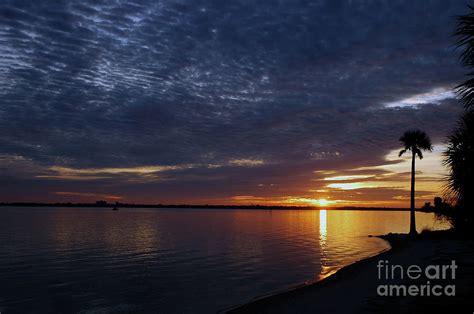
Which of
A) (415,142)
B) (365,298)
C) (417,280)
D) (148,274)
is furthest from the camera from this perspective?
(415,142)

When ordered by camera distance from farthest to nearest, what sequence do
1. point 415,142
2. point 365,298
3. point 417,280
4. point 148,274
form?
1. point 415,142
2. point 148,274
3. point 417,280
4. point 365,298

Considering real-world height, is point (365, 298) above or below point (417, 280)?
below

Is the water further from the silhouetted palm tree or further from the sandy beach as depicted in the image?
the silhouetted palm tree

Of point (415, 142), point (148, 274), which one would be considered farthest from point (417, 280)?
point (415, 142)

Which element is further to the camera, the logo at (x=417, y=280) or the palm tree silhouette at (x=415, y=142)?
the palm tree silhouette at (x=415, y=142)

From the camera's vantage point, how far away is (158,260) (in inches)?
1529

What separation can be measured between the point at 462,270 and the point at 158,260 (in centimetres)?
2691

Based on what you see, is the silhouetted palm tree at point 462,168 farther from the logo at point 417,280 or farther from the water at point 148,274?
the water at point 148,274

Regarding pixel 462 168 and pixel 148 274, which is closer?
pixel 462 168

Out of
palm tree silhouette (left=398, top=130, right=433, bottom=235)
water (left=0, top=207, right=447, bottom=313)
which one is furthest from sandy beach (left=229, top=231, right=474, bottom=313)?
palm tree silhouette (left=398, top=130, right=433, bottom=235)

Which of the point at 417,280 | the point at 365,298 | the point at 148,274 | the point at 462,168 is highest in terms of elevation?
the point at 462,168

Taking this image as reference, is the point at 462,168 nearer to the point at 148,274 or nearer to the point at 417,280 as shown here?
the point at 417,280

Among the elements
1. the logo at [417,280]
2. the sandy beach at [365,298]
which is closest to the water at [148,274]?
the sandy beach at [365,298]

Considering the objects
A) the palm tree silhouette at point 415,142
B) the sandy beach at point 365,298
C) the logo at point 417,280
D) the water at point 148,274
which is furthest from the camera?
the palm tree silhouette at point 415,142
